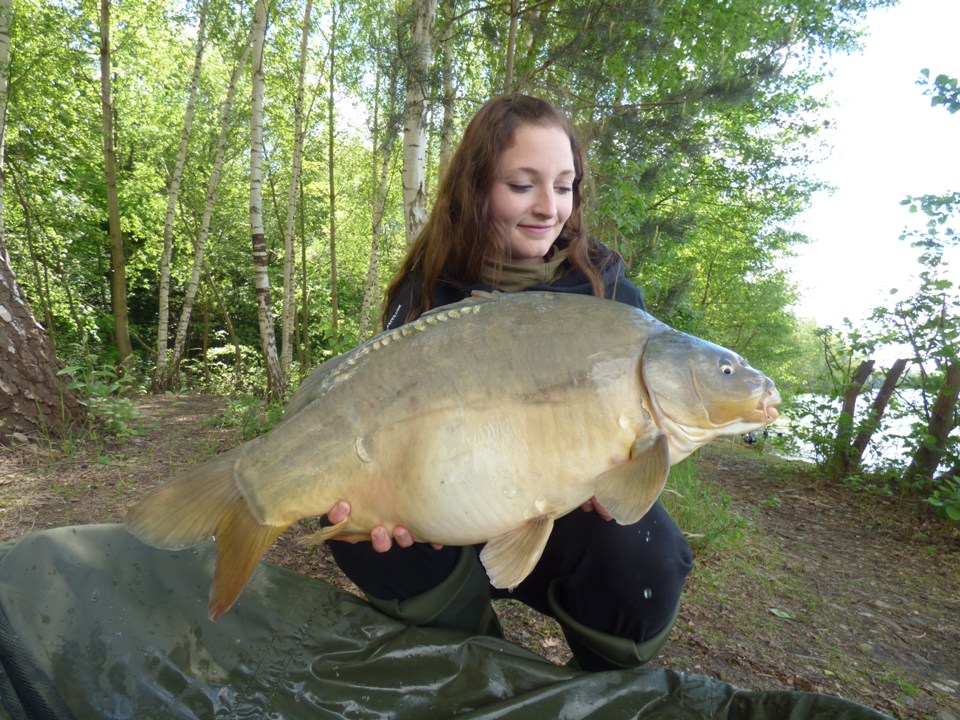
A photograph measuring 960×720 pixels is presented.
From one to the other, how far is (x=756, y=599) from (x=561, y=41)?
468cm

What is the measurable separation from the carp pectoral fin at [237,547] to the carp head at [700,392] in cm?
75

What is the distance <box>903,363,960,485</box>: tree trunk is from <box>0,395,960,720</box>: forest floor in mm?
304

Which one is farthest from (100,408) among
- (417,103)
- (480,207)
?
(480,207)

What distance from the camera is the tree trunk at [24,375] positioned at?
2.96 meters

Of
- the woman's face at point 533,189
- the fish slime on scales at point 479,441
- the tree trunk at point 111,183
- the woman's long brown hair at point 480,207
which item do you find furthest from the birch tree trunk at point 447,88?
the tree trunk at point 111,183

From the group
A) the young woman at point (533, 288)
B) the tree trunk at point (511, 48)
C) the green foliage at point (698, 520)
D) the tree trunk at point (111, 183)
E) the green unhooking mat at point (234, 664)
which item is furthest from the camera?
the tree trunk at point (111, 183)

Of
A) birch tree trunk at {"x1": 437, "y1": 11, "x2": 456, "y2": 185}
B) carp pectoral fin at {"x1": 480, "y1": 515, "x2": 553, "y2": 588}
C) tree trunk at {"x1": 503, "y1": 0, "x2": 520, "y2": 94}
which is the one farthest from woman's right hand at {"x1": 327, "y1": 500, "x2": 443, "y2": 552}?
tree trunk at {"x1": 503, "y1": 0, "x2": 520, "y2": 94}

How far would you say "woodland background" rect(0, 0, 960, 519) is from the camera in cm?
427

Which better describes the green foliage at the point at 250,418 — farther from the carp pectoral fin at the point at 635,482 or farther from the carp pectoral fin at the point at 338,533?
the carp pectoral fin at the point at 635,482

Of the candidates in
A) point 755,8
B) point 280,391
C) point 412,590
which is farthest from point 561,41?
point 412,590

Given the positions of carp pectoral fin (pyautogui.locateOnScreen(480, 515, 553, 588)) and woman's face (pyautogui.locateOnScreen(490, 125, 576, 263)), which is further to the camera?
woman's face (pyautogui.locateOnScreen(490, 125, 576, 263))

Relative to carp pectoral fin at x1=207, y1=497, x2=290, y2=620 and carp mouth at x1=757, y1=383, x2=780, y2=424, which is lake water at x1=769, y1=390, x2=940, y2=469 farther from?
carp pectoral fin at x1=207, y1=497, x2=290, y2=620

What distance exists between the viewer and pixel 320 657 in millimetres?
1431

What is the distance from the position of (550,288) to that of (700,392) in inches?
23.3
